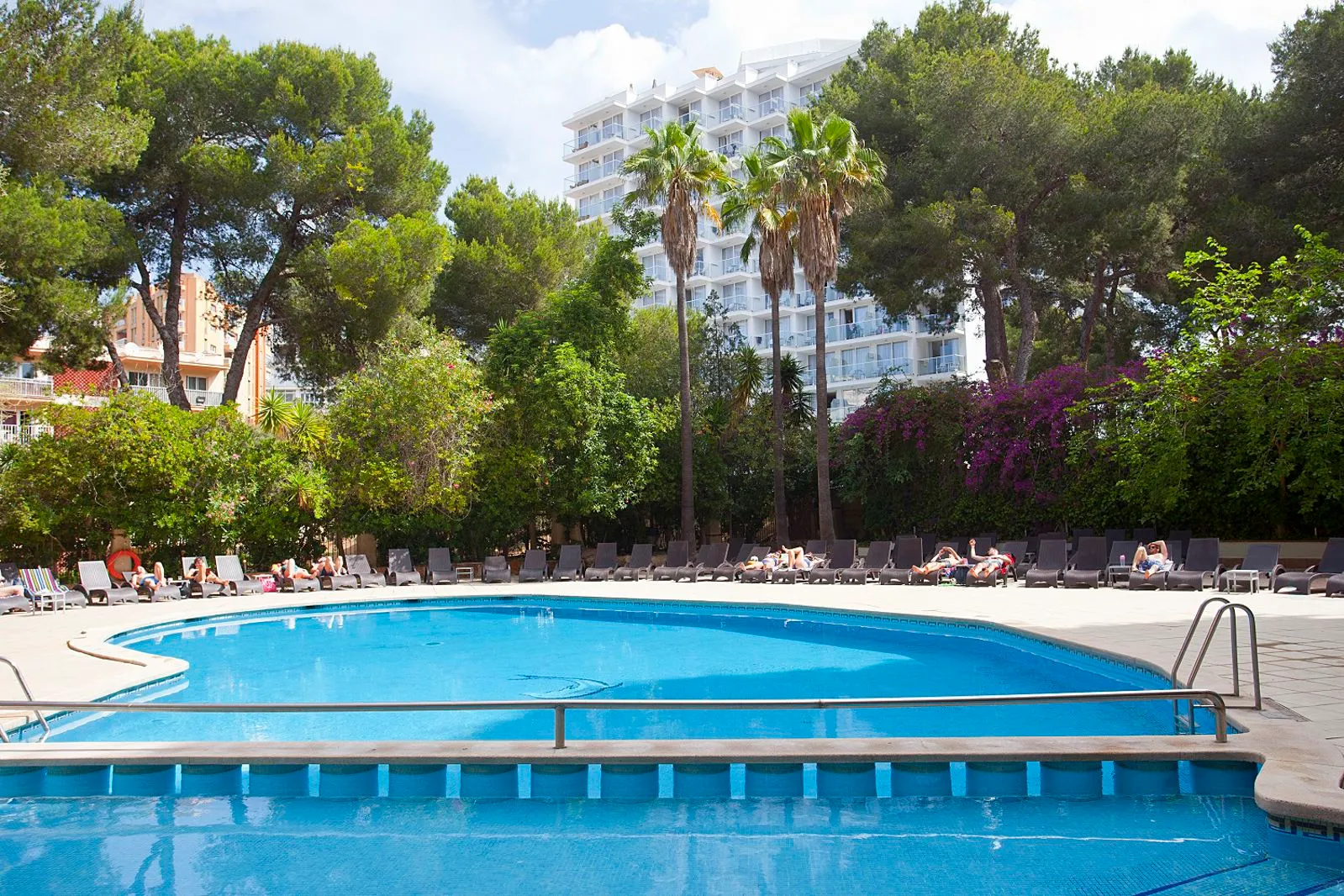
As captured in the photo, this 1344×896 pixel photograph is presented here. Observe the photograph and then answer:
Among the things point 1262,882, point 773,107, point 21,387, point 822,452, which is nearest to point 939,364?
point 773,107

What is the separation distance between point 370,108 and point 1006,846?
24.3 meters

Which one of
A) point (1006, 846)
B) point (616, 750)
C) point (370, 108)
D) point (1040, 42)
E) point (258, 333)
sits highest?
point (1040, 42)

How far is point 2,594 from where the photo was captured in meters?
15.7

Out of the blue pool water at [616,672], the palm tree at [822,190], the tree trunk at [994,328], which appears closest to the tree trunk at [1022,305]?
the tree trunk at [994,328]

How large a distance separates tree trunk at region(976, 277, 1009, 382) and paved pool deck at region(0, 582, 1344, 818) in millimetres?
7992

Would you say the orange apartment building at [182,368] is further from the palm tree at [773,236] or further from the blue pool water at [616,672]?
the blue pool water at [616,672]

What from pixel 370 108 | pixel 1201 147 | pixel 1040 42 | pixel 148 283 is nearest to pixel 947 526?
pixel 1201 147

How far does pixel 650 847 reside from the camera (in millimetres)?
4836

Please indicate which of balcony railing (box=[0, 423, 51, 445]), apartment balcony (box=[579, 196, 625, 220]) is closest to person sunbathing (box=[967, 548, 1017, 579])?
balcony railing (box=[0, 423, 51, 445])

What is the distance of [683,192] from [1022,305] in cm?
826

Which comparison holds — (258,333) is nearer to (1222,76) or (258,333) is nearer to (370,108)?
(370,108)

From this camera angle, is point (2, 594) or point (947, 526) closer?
point (2, 594)

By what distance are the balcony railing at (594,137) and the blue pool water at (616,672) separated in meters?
52.9

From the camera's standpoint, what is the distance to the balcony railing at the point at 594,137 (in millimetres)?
64625
